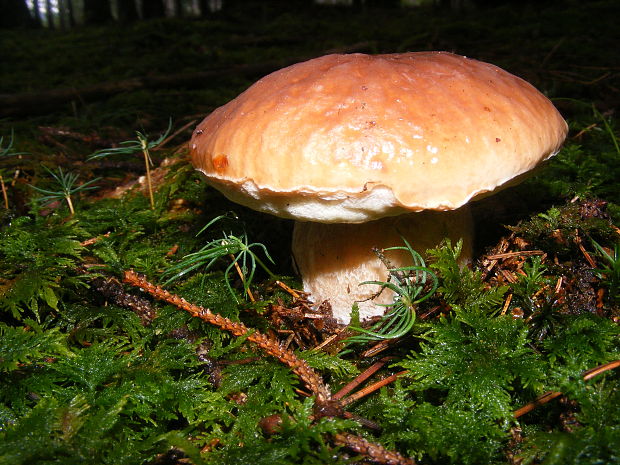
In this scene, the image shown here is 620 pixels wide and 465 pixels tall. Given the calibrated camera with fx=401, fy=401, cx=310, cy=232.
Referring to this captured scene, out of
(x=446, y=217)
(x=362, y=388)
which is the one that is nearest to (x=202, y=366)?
(x=362, y=388)

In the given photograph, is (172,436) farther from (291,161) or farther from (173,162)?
(173,162)

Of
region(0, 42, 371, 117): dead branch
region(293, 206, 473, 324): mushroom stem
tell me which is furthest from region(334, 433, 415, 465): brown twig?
region(0, 42, 371, 117): dead branch

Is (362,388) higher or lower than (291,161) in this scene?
lower

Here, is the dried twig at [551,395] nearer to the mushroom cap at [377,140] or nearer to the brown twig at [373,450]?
the brown twig at [373,450]

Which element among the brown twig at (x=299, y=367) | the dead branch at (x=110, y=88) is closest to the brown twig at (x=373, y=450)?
the brown twig at (x=299, y=367)

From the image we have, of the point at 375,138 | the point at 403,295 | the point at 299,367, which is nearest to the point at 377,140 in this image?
the point at 375,138

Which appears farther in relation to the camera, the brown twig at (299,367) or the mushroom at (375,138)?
the mushroom at (375,138)
